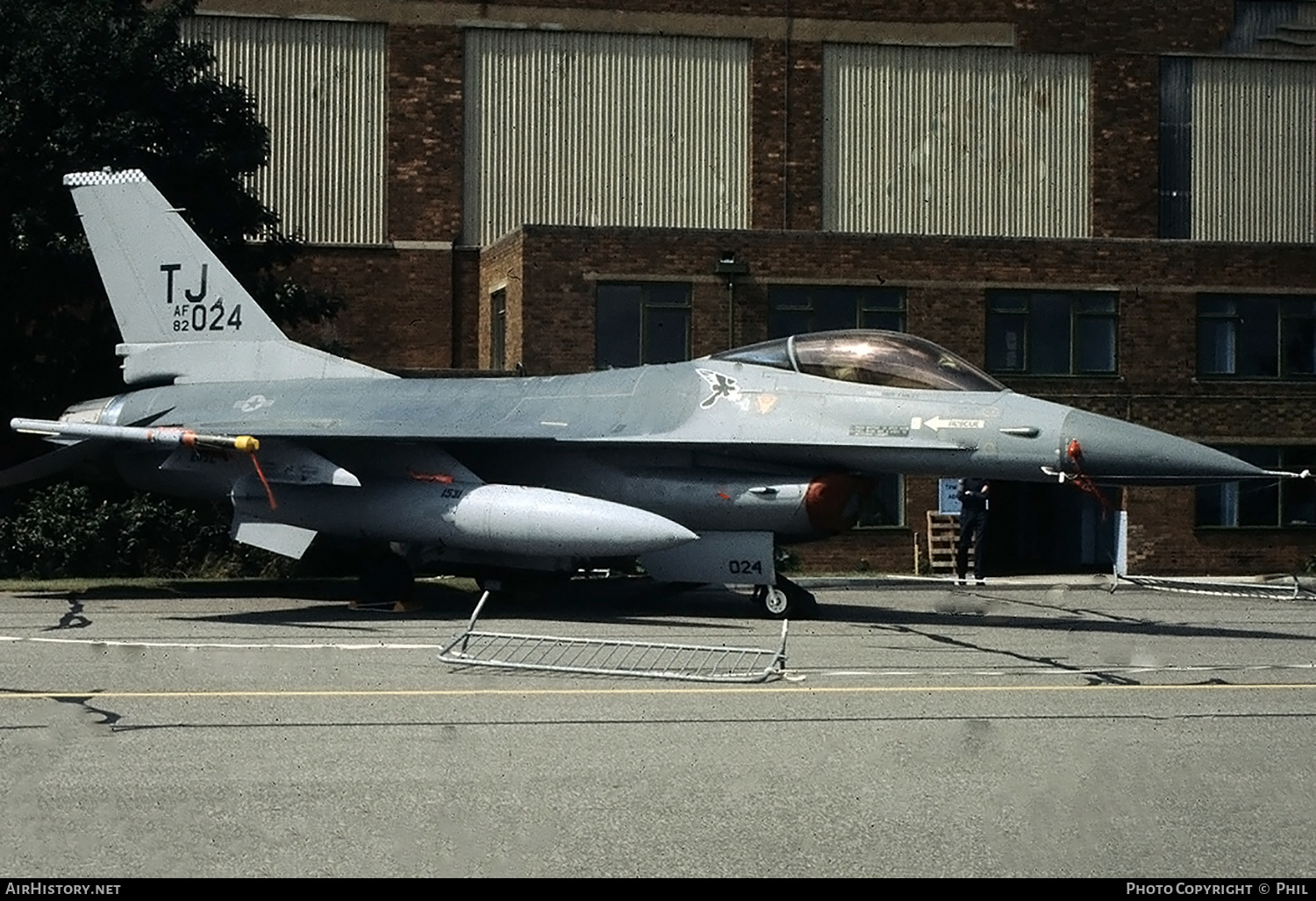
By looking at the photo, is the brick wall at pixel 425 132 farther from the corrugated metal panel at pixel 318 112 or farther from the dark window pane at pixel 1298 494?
the dark window pane at pixel 1298 494

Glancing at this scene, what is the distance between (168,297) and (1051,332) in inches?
625

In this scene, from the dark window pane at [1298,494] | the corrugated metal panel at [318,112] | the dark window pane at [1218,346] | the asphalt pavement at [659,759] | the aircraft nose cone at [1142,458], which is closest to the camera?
the asphalt pavement at [659,759]

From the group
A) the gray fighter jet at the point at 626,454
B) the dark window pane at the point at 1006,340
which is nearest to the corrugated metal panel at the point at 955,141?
the dark window pane at the point at 1006,340

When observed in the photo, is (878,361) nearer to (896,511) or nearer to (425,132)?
(896,511)

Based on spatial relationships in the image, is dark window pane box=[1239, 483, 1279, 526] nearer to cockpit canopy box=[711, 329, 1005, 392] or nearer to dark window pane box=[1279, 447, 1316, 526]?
dark window pane box=[1279, 447, 1316, 526]

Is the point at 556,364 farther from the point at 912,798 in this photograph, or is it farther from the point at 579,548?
the point at 912,798

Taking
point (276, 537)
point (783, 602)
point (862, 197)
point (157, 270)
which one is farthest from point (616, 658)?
point (862, 197)

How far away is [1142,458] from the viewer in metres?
15.0

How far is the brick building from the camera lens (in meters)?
29.0

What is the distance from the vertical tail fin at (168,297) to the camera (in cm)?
1983

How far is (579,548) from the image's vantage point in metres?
15.8

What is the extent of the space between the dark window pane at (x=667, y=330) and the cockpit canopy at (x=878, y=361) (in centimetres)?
Answer: 1205

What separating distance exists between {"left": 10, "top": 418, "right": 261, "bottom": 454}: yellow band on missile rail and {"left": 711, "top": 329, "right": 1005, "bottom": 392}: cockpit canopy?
5.10m

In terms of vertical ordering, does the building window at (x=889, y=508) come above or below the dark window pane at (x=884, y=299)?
below
